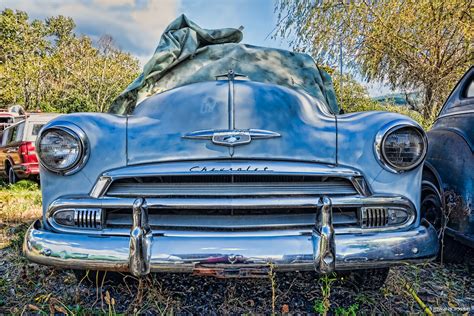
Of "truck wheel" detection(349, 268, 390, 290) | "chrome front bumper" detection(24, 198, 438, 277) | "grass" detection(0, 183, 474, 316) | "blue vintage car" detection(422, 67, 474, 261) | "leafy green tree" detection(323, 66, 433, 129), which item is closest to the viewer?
"chrome front bumper" detection(24, 198, 438, 277)

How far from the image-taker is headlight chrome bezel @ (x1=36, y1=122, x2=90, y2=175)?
1839mm

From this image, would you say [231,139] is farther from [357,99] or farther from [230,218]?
[357,99]

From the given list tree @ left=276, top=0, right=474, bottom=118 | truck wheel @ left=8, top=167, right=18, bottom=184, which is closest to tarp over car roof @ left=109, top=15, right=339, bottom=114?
tree @ left=276, top=0, right=474, bottom=118

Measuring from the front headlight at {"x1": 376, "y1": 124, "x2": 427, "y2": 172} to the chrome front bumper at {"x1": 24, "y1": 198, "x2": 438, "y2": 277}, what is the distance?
35cm

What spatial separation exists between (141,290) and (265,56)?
6.78 ft

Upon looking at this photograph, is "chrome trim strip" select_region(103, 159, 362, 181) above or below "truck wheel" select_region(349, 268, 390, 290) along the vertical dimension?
above

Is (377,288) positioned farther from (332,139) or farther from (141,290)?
(141,290)

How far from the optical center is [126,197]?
5.93ft

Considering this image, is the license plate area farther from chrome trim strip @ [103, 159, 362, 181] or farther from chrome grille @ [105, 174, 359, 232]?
chrome trim strip @ [103, 159, 362, 181]

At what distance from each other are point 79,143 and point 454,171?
2308mm

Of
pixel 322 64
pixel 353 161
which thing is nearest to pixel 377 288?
pixel 353 161

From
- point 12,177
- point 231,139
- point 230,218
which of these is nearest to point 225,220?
point 230,218

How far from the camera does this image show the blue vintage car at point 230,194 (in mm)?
1671

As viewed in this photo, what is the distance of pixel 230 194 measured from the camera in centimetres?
180
